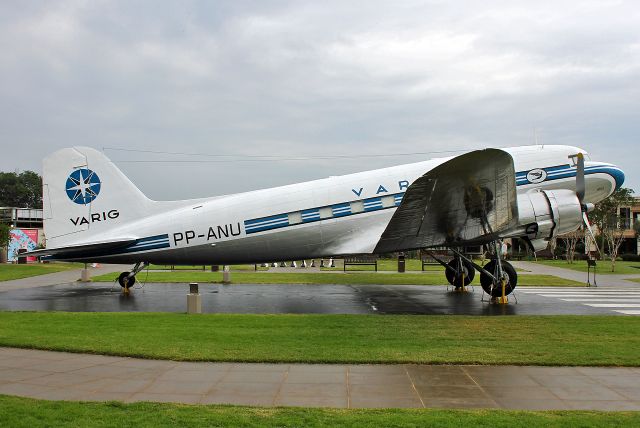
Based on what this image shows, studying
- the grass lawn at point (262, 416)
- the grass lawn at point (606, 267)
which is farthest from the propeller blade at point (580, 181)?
the grass lawn at point (606, 267)

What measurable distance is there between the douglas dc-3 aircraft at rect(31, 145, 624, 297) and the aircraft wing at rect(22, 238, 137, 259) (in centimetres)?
4

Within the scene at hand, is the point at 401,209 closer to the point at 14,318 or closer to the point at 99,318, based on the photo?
the point at 99,318

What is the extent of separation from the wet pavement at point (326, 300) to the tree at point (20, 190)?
3661 inches

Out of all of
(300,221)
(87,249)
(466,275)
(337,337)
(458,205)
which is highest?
(458,205)

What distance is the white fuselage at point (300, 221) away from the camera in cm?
1702

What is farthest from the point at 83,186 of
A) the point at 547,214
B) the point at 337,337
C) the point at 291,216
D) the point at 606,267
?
the point at 606,267

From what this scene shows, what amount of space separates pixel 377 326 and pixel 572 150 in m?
10.5

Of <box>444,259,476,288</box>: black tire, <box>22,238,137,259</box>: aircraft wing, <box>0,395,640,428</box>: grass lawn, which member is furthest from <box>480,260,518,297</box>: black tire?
<box>22,238,137,259</box>: aircraft wing

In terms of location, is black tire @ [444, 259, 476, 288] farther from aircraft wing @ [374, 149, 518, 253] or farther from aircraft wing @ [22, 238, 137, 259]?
aircraft wing @ [22, 238, 137, 259]

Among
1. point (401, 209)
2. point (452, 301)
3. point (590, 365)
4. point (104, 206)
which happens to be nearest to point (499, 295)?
point (452, 301)

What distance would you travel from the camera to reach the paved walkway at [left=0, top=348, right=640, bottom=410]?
6.21 metres

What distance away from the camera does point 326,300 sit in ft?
55.5

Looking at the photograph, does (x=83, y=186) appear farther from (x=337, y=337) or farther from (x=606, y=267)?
(x=606, y=267)

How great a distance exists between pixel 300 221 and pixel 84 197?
7604 mm
